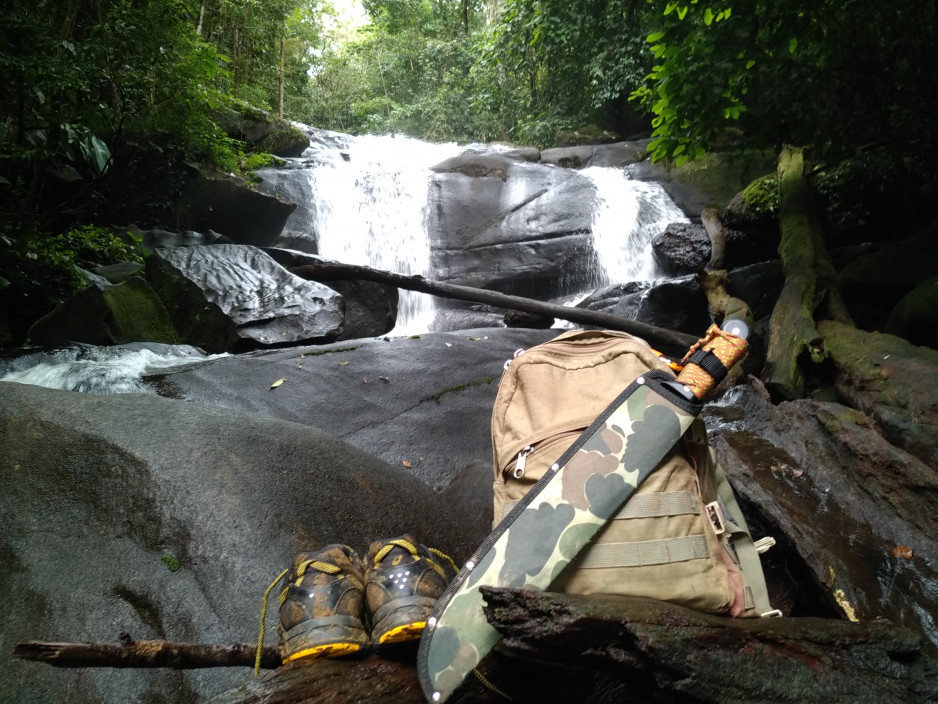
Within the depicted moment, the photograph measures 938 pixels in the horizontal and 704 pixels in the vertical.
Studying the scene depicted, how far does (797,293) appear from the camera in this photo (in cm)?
556

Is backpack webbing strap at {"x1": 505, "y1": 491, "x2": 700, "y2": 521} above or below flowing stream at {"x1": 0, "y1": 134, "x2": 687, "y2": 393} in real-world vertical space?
below

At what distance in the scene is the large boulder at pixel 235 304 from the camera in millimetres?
6746

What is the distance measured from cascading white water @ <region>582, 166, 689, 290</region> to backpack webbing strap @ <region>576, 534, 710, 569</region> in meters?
10.0

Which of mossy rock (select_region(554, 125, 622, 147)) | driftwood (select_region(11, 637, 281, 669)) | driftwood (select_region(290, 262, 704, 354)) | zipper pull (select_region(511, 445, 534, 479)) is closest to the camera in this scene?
driftwood (select_region(11, 637, 281, 669))

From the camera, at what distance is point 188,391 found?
171 inches

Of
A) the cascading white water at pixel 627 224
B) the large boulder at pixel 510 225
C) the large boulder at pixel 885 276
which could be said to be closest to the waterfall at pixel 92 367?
the large boulder at pixel 885 276

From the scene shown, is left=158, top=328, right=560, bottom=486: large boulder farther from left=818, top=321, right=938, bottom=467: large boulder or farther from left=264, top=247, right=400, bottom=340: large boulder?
left=818, top=321, right=938, bottom=467: large boulder

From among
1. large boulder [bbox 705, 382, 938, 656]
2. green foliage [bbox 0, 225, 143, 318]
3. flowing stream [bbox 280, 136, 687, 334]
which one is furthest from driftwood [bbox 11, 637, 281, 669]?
flowing stream [bbox 280, 136, 687, 334]

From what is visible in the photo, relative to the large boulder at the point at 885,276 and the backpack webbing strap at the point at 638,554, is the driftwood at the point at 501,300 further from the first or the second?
the backpack webbing strap at the point at 638,554

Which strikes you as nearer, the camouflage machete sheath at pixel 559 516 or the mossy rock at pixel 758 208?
the camouflage machete sheath at pixel 559 516

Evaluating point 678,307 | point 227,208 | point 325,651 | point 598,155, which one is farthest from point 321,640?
point 598,155

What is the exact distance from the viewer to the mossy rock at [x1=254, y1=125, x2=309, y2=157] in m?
13.9

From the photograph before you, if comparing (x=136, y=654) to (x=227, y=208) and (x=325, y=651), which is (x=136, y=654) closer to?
(x=325, y=651)

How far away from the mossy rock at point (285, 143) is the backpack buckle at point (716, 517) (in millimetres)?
14759
